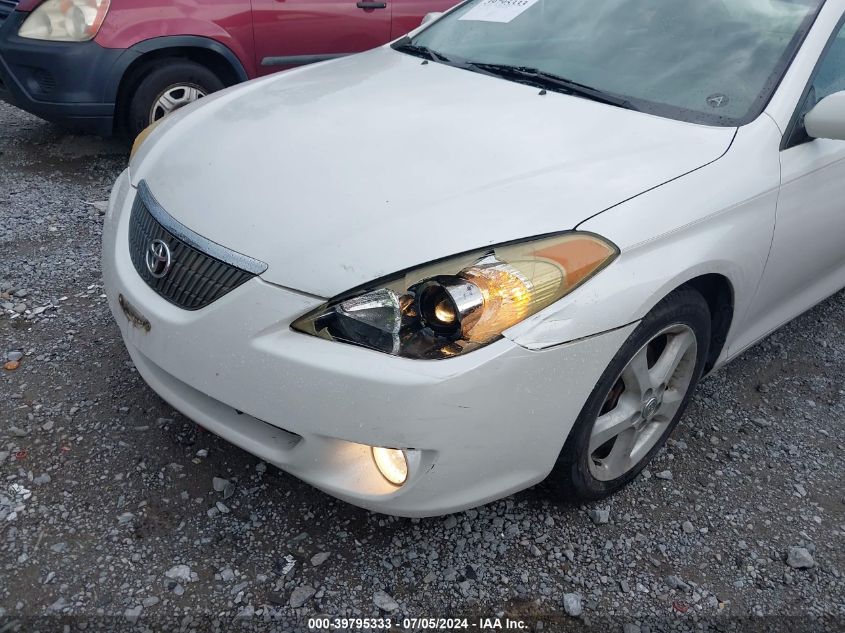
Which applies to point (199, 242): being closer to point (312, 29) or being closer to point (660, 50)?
point (660, 50)

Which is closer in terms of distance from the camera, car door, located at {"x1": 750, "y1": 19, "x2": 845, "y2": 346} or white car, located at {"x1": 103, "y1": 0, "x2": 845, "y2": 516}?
white car, located at {"x1": 103, "y1": 0, "x2": 845, "y2": 516}

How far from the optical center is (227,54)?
14.5 feet

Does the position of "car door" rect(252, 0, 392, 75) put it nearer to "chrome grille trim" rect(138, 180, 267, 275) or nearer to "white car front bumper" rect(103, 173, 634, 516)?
"chrome grille trim" rect(138, 180, 267, 275)

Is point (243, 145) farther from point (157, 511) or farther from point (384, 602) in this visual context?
point (384, 602)

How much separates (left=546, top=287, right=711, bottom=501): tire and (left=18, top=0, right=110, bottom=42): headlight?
3.59m

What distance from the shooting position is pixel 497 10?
3.03 m

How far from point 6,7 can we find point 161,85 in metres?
1.27

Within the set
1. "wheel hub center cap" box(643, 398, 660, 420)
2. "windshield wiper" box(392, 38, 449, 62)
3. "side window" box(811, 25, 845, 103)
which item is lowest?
"wheel hub center cap" box(643, 398, 660, 420)

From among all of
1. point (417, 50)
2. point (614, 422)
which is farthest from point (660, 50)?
point (614, 422)

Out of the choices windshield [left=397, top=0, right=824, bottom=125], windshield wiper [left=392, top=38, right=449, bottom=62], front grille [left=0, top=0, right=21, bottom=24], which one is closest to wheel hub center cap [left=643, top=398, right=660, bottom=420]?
windshield [left=397, top=0, right=824, bottom=125]

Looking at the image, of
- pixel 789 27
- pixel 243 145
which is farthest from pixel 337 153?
pixel 789 27

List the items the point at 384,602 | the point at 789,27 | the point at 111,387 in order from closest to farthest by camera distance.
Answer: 1. the point at 384,602
2. the point at 789,27
3. the point at 111,387

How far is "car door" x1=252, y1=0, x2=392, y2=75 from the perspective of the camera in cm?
449

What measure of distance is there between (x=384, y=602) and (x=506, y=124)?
142 cm
